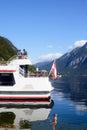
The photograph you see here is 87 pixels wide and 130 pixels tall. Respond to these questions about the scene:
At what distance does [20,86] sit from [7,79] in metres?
2.63

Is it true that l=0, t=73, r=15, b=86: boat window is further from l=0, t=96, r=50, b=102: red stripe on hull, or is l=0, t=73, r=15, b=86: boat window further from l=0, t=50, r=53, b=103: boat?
l=0, t=96, r=50, b=102: red stripe on hull

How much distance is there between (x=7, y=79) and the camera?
59562 millimetres

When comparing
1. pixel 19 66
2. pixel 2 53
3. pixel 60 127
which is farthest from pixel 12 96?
pixel 2 53

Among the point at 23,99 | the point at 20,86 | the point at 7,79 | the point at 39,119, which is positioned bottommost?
the point at 39,119

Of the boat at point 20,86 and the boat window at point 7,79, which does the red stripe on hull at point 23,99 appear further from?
the boat window at point 7,79

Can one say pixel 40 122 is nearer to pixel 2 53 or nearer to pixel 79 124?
pixel 79 124

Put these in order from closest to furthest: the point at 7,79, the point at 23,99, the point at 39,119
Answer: the point at 39,119 → the point at 23,99 → the point at 7,79

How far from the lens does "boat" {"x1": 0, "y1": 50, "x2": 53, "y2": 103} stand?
5806 centimetres

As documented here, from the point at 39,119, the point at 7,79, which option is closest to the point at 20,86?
the point at 7,79

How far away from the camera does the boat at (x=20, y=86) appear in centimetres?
5806

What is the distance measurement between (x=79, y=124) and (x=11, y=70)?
21407mm

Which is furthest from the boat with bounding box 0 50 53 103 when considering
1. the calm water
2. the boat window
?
the calm water

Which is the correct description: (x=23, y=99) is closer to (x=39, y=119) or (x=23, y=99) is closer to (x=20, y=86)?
(x=20, y=86)

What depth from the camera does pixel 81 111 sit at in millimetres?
54438
